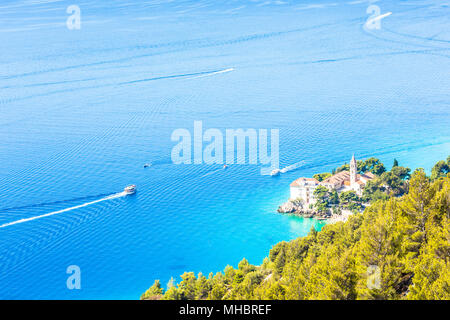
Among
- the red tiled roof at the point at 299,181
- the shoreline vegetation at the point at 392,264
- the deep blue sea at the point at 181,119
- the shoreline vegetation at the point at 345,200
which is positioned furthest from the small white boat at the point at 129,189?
the shoreline vegetation at the point at 392,264

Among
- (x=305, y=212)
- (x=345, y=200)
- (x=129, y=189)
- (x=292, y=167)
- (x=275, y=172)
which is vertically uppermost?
(x=292, y=167)

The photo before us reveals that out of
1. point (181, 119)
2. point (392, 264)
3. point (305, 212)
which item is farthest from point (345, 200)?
point (392, 264)

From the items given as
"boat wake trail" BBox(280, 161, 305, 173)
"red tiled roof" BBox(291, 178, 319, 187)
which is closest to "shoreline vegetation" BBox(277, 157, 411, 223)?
"red tiled roof" BBox(291, 178, 319, 187)

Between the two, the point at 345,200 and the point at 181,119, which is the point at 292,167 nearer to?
the point at 345,200

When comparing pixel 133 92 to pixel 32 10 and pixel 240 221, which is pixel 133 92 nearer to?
pixel 240 221

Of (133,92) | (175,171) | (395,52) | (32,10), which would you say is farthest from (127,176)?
(32,10)

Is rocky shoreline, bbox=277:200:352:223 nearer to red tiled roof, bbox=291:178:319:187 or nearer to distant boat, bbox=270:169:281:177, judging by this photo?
red tiled roof, bbox=291:178:319:187
